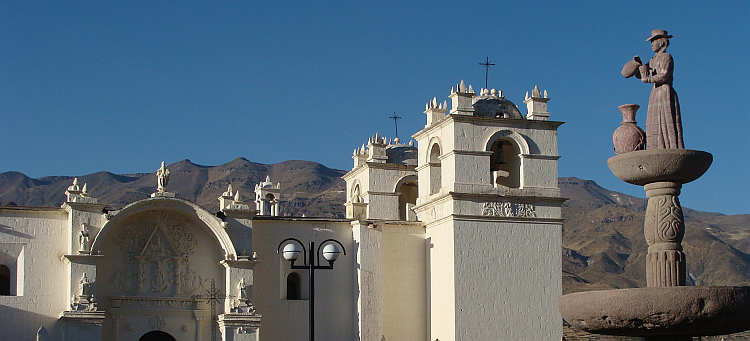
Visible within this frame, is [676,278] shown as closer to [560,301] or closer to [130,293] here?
[560,301]

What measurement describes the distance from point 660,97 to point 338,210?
11194 centimetres

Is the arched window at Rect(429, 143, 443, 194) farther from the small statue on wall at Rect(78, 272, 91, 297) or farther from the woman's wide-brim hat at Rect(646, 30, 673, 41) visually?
the woman's wide-brim hat at Rect(646, 30, 673, 41)

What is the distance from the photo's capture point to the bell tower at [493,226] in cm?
3034

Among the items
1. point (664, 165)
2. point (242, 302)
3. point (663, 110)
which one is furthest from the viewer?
point (242, 302)

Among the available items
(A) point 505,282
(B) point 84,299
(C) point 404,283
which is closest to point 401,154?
(C) point 404,283

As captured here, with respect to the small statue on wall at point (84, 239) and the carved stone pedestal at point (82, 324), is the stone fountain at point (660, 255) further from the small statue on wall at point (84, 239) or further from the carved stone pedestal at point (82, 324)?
the small statue on wall at point (84, 239)

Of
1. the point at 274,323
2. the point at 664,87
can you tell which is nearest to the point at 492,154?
the point at 274,323

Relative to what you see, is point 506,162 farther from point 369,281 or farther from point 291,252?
point 291,252

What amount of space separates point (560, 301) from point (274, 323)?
55.0ft

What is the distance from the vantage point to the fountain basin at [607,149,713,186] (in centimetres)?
1495

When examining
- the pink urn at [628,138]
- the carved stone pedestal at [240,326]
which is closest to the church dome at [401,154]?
the carved stone pedestal at [240,326]

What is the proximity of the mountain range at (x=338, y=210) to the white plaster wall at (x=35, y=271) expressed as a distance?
86546 mm

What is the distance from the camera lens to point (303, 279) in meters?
31.5

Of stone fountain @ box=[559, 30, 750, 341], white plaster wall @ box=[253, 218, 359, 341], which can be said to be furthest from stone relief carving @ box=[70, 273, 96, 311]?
stone fountain @ box=[559, 30, 750, 341]
